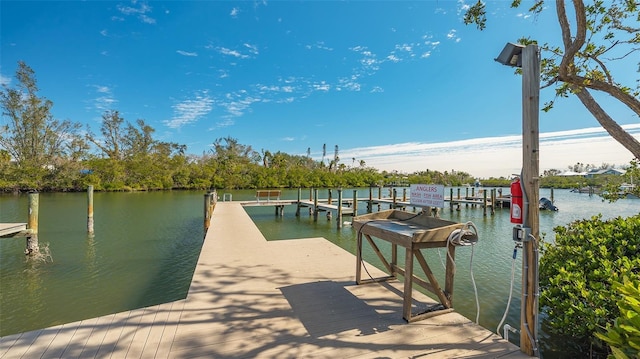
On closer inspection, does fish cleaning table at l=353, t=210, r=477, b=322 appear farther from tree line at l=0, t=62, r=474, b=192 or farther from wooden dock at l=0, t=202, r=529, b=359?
tree line at l=0, t=62, r=474, b=192

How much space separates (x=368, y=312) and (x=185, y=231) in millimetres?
10069

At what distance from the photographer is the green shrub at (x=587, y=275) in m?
2.56

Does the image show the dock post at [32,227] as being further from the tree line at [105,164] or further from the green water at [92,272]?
the tree line at [105,164]

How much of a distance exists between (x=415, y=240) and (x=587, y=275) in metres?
1.89

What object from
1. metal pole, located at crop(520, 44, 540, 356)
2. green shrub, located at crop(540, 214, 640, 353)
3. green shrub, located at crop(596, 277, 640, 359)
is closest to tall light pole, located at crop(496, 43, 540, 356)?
metal pole, located at crop(520, 44, 540, 356)

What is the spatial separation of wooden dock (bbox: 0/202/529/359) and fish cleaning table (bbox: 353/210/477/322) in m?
0.18

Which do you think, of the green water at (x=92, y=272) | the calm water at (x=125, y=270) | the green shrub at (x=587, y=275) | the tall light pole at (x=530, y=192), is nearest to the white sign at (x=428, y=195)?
the calm water at (x=125, y=270)

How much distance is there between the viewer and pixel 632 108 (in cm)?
371

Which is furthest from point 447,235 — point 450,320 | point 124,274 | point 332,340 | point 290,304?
point 124,274

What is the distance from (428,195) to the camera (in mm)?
3219

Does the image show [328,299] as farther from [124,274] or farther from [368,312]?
[124,274]

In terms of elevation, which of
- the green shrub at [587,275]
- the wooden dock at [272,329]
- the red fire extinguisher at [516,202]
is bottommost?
the wooden dock at [272,329]

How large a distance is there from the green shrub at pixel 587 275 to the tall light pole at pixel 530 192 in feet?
1.48

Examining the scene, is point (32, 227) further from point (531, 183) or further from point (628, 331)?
point (628, 331)
